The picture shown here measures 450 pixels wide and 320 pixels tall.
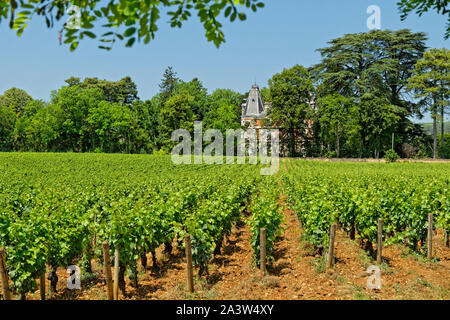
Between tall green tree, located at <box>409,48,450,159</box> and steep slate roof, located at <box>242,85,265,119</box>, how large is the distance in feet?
102

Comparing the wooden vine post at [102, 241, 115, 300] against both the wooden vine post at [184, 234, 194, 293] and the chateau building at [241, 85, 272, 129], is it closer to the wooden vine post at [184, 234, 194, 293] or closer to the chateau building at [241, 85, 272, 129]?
the wooden vine post at [184, 234, 194, 293]

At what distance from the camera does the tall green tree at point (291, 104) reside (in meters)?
55.5

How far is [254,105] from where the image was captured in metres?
72.4

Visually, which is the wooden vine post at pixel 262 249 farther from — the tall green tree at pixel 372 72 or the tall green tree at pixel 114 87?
the tall green tree at pixel 114 87

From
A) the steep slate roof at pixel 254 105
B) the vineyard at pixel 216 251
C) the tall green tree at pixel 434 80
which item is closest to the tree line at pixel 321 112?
the tall green tree at pixel 434 80

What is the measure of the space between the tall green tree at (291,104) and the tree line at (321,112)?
0.17 meters

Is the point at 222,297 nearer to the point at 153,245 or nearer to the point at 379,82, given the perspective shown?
the point at 153,245

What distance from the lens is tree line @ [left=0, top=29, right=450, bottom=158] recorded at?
5022 centimetres

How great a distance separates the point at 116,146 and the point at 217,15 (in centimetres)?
6738

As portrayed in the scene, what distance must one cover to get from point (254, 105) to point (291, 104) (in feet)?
57.1


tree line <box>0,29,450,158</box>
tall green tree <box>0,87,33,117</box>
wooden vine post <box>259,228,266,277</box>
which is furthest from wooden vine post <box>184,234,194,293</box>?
tall green tree <box>0,87,33,117</box>

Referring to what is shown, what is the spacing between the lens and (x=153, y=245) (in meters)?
8.11

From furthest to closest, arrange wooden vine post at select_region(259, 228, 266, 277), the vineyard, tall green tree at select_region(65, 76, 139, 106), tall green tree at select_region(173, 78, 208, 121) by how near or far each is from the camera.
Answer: tall green tree at select_region(65, 76, 139, 106) → tall green tree at select_region(173, 78, 208, 121) → wooden vine post at select_region(259, 228, 266, 277) → the vineyard
